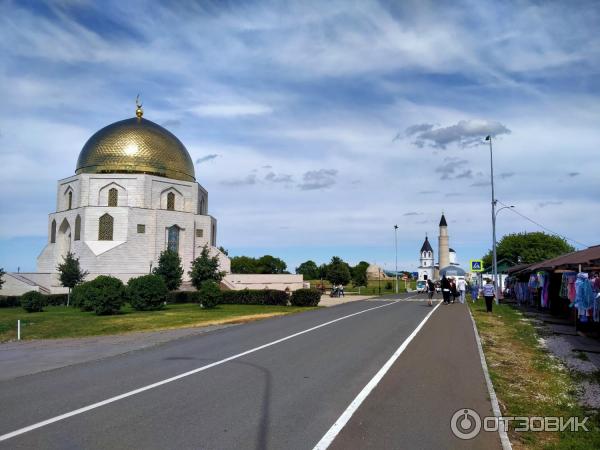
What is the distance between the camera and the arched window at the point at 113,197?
5362cm

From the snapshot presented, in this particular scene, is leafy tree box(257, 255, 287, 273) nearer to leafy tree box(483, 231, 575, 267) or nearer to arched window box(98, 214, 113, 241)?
leafy tree box(483, 231, 575, 267)

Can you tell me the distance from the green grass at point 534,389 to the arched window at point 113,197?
4715cm

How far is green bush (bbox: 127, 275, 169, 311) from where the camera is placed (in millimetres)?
28484

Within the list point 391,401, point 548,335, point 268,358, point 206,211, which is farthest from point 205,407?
point 206,211

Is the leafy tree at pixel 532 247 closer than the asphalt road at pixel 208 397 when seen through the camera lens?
No

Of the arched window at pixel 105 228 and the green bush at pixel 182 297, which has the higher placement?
the arched window at pixel 105 228

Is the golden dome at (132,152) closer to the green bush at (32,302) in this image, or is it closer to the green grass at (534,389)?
the green bush at (32,302)

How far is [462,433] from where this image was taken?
551cm

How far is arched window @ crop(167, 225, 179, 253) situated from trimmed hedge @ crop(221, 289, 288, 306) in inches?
839

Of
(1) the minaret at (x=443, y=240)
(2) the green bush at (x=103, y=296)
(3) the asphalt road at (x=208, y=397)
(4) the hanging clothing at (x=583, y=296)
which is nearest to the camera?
(3) the asphalt road at (x=208, y=397)

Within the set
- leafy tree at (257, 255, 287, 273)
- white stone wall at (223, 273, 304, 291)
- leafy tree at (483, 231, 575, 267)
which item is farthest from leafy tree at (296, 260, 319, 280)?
white stone wall at (223, 273, 304, 291)

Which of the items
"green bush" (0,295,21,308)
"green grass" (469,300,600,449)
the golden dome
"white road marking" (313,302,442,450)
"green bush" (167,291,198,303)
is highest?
the golden dome

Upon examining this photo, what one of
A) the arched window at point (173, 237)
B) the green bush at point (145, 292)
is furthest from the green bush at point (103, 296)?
the arched window at point (173, 237)

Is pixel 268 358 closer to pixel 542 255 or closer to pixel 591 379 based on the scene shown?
pixel 591 379
